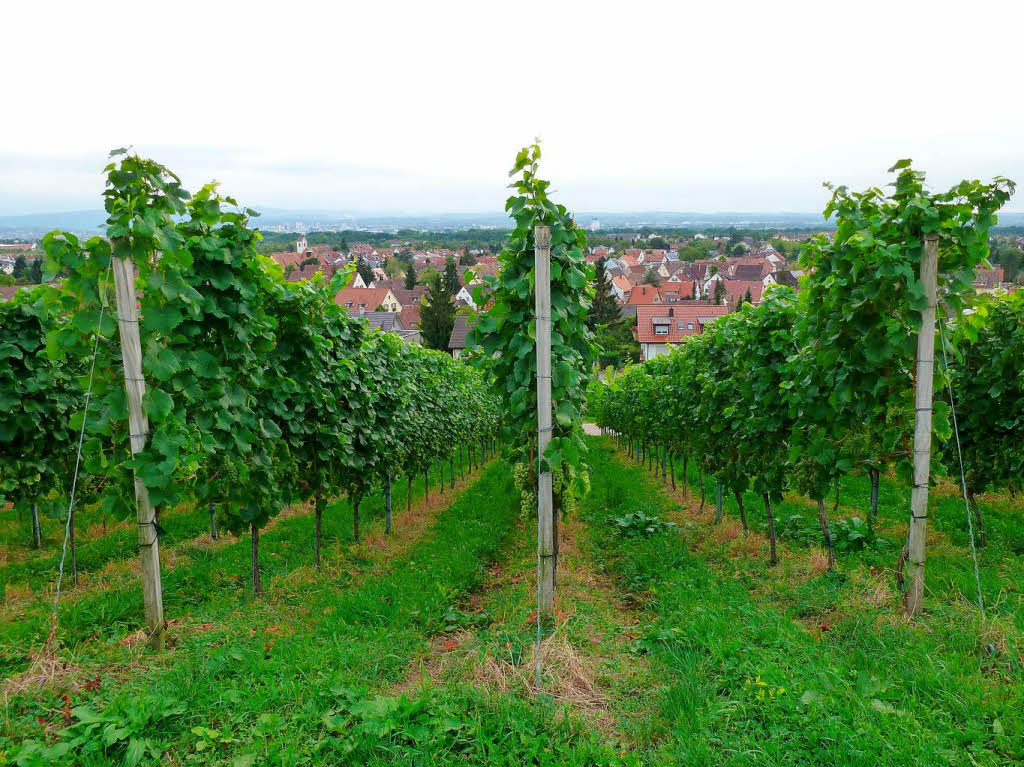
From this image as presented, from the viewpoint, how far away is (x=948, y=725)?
10.7ft

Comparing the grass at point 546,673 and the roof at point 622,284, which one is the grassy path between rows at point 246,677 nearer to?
the grass at point 546,673

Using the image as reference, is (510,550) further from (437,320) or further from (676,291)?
(676,291)

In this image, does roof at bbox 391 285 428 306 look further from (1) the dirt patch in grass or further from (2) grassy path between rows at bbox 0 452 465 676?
(1) the dirt patch in grass

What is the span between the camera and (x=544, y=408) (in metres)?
4.81

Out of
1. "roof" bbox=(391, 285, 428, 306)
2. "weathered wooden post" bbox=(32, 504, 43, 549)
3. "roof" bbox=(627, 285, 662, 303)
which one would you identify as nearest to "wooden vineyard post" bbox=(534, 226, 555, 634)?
"weathered wooden post" bbox=(32, 504, 43, 549)

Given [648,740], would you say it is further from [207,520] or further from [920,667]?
[207,520]

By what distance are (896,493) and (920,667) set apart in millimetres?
8616

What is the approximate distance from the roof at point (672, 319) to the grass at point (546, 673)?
46734 millimetres

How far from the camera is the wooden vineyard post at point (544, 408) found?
466 cm

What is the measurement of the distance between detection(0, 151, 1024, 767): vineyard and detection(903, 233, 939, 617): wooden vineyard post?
0.03 m

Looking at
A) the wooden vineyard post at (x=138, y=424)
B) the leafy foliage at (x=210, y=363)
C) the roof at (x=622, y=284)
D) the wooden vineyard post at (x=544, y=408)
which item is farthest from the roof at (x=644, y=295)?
the wooden vineyard post at (x=138, y=424)

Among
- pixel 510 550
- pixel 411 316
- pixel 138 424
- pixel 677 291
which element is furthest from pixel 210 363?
pixel 677 291

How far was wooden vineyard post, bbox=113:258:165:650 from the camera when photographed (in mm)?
4152

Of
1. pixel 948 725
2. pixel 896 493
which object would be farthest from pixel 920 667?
pixel 896 493
